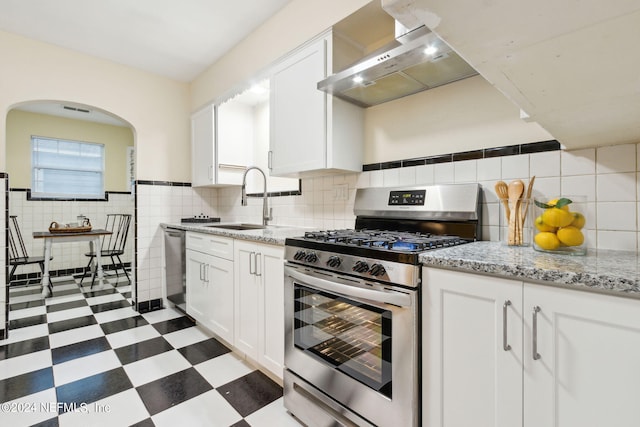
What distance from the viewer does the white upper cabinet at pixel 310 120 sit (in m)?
1.89

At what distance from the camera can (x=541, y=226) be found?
115 centimetres

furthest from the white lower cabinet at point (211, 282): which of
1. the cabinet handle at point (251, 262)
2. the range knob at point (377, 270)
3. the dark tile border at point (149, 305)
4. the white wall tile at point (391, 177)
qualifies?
the range knob at point (377, 270)

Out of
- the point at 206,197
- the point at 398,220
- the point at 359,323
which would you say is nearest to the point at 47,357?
the point at 206,197

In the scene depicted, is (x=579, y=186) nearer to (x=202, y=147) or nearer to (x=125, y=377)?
(x=125, y=377)

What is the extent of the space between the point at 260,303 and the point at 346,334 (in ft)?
2.24

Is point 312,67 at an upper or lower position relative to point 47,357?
upper

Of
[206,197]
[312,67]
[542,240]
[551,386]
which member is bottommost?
[551,386]

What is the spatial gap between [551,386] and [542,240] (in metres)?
0.52

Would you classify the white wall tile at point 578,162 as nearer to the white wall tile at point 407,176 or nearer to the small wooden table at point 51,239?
the white wall tile at point 407,176

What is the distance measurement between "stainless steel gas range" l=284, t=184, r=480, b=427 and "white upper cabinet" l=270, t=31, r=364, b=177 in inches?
18.3

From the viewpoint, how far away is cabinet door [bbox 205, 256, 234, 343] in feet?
6.92

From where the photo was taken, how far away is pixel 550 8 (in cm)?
49

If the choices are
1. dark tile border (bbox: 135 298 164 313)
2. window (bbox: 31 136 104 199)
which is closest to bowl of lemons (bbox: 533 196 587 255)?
dark tile border (bbox: 135 298 164 313)

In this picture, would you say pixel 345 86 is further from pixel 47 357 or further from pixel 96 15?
pixel 47 357
